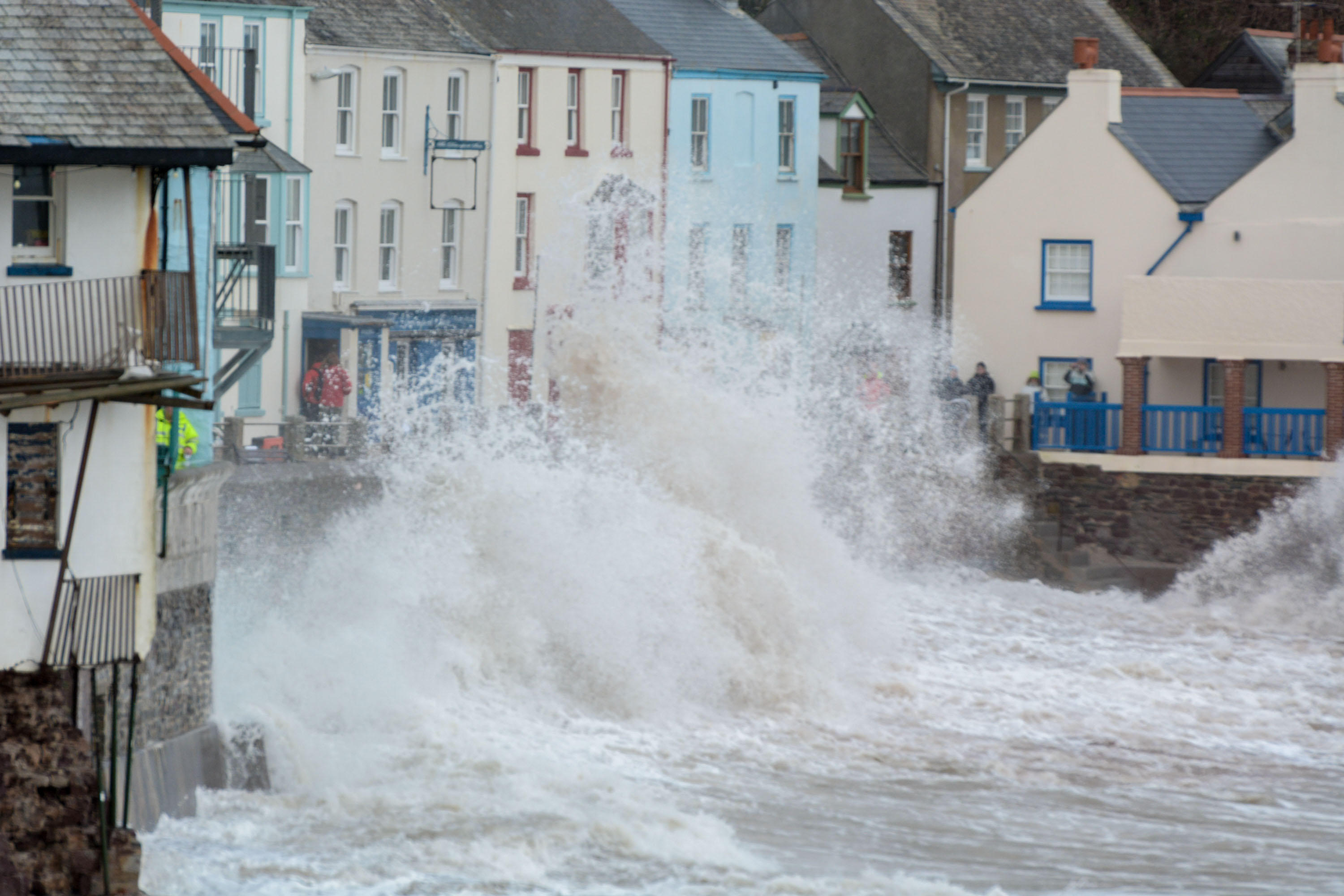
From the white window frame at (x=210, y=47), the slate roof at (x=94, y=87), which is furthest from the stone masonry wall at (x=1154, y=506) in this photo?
the slate roof at (x=94, y=87)

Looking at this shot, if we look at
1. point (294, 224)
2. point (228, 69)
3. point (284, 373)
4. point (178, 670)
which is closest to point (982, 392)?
point (284, 373)

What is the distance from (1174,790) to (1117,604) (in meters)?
13.5

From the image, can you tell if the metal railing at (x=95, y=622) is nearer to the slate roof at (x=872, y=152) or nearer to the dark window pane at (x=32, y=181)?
the dark window pane at (x=32, y=181)

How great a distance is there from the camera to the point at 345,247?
40875mm

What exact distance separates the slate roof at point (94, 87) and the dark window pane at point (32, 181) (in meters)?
0.42

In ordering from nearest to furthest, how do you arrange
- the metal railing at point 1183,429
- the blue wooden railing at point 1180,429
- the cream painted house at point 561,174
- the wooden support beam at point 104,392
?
the wooden support beam at point 104,392, the blue wooden railing at point 1180,429, the metal railing at point 1183,429, the cream painted house at point 561,174

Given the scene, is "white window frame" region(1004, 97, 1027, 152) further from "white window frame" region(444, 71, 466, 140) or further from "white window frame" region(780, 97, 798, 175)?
"white window frame" region(444, 71, 466, 140)

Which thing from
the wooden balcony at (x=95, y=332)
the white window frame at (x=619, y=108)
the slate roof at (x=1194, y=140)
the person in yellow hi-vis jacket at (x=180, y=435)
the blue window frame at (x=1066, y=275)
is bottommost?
the person in yellow hi-vis jacket at (x=180, y=435)

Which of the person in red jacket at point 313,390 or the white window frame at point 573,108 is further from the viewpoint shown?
the white window frame at point 573,108

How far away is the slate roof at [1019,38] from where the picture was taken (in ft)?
164

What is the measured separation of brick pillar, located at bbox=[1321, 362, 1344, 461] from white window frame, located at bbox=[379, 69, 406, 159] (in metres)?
17.4

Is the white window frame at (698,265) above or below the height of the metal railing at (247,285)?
above

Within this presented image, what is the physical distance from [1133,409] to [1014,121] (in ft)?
48.6

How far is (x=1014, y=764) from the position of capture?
945 inches
